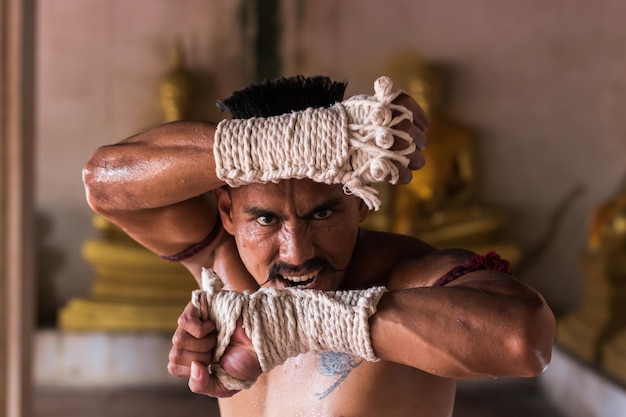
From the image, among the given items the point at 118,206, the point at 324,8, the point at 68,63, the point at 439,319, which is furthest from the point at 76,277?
the point at 439,319

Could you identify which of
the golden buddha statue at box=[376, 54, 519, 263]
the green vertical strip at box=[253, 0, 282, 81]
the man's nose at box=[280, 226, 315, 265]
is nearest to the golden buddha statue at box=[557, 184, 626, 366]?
the golden buddha statue at box=[376, 54, 519, 263]

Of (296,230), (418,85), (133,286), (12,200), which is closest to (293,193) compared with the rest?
(296,230)

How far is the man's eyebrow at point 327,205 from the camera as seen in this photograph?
125 centimetres

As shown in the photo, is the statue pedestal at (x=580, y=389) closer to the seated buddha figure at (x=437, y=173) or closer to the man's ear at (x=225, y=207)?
the seated buddha figure at (x=437, y=173)

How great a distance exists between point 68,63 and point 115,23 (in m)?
0.41

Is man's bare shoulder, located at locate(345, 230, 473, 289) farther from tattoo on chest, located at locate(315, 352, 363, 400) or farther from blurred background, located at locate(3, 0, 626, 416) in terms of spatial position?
blurred background, located at locate(3, 0, 626, 416)

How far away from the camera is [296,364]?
140 centimetres

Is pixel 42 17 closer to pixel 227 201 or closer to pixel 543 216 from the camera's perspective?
pixel 543 216

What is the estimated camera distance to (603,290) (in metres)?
4.17

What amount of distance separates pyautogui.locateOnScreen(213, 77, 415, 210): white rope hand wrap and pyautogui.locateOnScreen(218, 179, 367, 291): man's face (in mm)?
126

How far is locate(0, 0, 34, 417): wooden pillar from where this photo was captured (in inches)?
117

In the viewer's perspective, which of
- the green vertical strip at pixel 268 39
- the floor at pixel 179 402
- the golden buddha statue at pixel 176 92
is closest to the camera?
the floor at pixel 179 402

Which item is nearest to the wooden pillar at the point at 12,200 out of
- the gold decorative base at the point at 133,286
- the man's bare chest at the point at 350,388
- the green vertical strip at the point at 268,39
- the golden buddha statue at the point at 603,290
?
the gold decorative base at the point at 133,286

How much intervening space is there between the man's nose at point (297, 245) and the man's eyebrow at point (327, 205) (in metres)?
0.02
